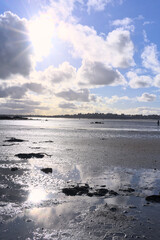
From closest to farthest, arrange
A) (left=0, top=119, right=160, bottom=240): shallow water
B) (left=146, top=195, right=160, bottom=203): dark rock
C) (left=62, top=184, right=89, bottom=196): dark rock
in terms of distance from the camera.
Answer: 1. (left=0, top=119, right=160, bottom=240): shallow water
2. (left=146, top=195, right=160, bottom=203): dark rock
3. (left=62, top=184, right=89, bottom=196): dark rock

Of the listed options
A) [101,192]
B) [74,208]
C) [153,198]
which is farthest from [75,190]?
[153,198]

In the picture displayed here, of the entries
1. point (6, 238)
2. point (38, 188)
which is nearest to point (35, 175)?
point (38, 188)

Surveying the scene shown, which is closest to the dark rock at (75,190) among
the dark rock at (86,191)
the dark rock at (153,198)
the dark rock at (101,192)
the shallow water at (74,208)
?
the dark rock at (86,191)

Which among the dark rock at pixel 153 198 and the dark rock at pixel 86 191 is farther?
the dark rock at pixel 86 191

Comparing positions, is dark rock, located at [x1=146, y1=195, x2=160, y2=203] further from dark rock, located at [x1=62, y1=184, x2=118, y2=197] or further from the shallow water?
dark rock, located at [x1=62, y1=184, x2=118, y2=197]

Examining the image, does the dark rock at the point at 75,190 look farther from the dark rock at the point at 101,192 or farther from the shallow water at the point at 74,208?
the dark rock at the point at 101,192

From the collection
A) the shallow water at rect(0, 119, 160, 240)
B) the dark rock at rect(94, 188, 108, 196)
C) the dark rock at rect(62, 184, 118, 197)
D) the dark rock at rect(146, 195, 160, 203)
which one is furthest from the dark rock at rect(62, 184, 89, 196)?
the dark rock at rect(146, 195, 160, 203)

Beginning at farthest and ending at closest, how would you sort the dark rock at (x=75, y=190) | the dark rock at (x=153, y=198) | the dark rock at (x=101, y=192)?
the dark rock at (x=75, y=190)
the dark rock at (x=101, y=192)
the dark rock at (x=153, y=198)

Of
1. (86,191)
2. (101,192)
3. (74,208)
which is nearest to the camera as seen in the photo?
(74,208)

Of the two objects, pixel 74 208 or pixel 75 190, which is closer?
pixel 74 208

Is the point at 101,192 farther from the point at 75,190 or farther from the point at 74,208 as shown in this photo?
the point at 74,208

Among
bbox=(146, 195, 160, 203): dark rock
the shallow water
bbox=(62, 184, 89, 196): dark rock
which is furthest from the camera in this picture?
bbox=(62, 184, 89, 196): dark rock

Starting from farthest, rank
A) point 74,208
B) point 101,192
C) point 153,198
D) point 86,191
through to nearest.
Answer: point 86,191 → point 101,192 → point 153,198 → point 74,208

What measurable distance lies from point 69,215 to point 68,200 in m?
1.43
